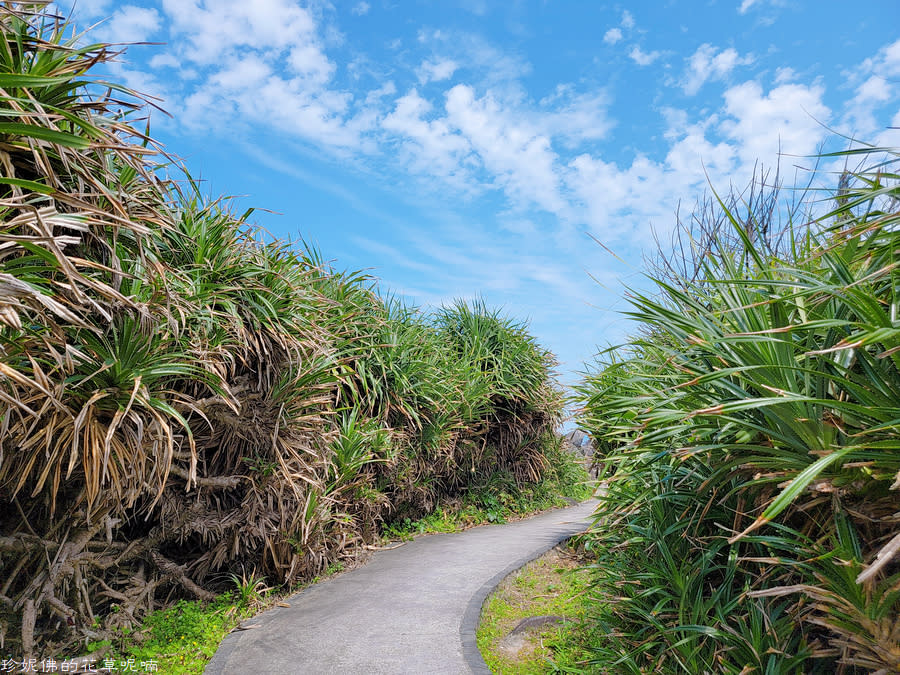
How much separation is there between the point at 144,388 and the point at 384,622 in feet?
7.65

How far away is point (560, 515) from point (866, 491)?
7585 millimetres

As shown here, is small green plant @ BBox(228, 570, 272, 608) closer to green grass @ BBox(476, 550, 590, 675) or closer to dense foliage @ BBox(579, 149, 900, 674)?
green grass @ BBox(476, 550, 590, 675)

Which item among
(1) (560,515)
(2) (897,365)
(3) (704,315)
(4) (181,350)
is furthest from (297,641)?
(1) (560,515)

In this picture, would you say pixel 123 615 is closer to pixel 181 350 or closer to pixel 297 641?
pixel 297 641

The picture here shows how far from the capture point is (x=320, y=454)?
192 inches

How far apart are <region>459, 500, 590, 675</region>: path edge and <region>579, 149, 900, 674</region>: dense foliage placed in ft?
2.27

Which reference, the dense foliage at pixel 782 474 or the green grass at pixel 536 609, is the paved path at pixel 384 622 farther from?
the dense foliage at pixel 782 474

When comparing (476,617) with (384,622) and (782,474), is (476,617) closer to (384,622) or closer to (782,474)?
(384,622)

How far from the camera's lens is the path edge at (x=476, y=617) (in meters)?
3.34

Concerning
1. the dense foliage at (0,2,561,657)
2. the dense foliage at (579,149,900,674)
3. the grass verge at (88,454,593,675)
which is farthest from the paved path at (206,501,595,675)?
the dense foliage at (579,149,900,674)

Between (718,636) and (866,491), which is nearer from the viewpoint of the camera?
(866,491)

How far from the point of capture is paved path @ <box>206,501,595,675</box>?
337 cm

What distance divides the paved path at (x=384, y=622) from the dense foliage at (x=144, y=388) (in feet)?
1.56

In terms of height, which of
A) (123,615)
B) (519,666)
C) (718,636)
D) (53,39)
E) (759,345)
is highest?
(53,39)
